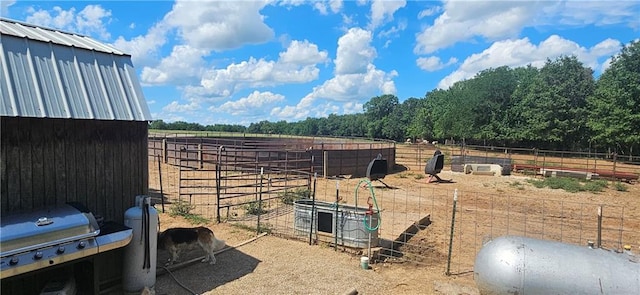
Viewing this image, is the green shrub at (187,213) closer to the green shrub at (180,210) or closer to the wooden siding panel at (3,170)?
the green shrub at (180,210)

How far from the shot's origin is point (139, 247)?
4926mm

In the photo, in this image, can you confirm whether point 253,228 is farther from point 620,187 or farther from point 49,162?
point 620,187

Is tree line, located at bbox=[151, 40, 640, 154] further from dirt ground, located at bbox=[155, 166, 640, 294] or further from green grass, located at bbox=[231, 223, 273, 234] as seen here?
green grass, located at bbox=[231, 223, 273, 234]

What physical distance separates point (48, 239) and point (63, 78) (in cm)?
193

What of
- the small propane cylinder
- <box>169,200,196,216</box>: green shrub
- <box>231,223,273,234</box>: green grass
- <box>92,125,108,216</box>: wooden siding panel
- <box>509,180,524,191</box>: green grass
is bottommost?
<box>509,180,524,191</box>: green grass

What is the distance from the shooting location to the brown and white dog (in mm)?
5863

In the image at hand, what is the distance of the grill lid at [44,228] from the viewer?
11.4 ft

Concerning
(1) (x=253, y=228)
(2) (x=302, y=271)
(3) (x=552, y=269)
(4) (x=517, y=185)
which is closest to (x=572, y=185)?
(4) (x=517, y=185)

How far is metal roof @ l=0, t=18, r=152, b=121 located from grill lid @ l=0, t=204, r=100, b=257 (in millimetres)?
1035

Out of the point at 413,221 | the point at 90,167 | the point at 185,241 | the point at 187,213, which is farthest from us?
the point at 187,213

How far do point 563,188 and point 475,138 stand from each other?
29660 mm

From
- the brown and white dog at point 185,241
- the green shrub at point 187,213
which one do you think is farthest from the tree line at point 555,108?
the brown and white dog at point 185,241

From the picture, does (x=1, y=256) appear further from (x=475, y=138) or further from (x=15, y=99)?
(x=475, y=138)

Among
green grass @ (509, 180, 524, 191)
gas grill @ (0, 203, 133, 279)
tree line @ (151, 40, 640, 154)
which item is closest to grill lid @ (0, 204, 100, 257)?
gas grill @ (0, 203, 133, 279)
